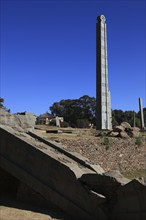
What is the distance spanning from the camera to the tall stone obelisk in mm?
31062

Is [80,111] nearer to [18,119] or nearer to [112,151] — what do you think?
[112,151]

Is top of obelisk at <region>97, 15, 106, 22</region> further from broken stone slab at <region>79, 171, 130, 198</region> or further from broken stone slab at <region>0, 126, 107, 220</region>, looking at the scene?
broken stone slab at <region>79, 171, 130, 198</region>

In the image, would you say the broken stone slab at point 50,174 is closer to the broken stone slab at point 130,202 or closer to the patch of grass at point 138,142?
the broken stone slab at point 130,202

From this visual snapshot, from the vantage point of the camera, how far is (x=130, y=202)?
239 inches

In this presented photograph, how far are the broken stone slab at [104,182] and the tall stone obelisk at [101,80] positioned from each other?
24159mm

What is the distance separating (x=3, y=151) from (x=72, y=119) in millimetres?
72570

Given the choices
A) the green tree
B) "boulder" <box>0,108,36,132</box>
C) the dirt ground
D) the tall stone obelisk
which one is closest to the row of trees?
the green tree

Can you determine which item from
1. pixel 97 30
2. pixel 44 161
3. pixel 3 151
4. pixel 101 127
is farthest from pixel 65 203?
pixel 97 30

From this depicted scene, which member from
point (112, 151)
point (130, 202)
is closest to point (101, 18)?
point (112, 151)

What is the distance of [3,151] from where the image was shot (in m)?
8.08

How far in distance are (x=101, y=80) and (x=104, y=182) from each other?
25.2 meters

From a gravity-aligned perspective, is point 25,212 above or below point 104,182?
below

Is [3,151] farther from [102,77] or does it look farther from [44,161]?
[102,77]

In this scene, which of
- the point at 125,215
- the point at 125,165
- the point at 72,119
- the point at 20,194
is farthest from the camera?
the point at 72,119
